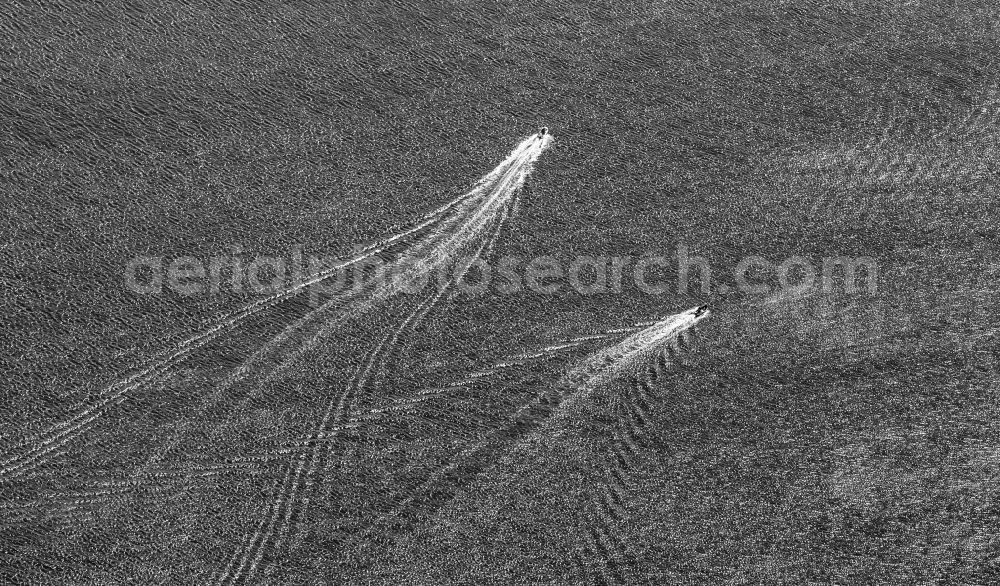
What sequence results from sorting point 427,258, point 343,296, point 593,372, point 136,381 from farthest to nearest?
point 427,258 → point 343,296 → point 593,372 → point 136,381

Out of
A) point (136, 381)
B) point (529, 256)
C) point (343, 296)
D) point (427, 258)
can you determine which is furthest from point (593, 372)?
point (136, 381)

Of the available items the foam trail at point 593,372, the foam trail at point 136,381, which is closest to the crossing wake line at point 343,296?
the foam trail at point 136,381

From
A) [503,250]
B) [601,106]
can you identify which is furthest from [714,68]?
[503,250]

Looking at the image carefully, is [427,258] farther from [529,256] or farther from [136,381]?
[136,381]

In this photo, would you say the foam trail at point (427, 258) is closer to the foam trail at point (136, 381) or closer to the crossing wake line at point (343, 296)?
the crossing wake line at point (343, 296)

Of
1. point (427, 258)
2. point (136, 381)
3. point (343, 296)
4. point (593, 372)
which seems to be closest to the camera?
point (136, 381)

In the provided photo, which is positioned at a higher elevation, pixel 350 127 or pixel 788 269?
pixel 350 127

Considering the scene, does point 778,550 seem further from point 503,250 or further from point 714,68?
point 714,68

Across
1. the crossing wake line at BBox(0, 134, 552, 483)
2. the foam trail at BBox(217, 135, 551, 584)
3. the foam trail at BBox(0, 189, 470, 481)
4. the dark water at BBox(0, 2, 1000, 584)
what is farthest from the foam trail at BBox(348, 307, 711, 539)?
the foam trail at BBox(0, 189, 470, 481)

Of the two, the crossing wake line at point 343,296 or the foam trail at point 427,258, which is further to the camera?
the crossing wake line at point 343,296

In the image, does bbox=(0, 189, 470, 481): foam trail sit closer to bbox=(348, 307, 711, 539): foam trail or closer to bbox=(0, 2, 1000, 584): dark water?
bbox=(0, 2, 1000, 584): dark water

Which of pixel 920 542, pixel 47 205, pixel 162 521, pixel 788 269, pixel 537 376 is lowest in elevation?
pixel 920 542
